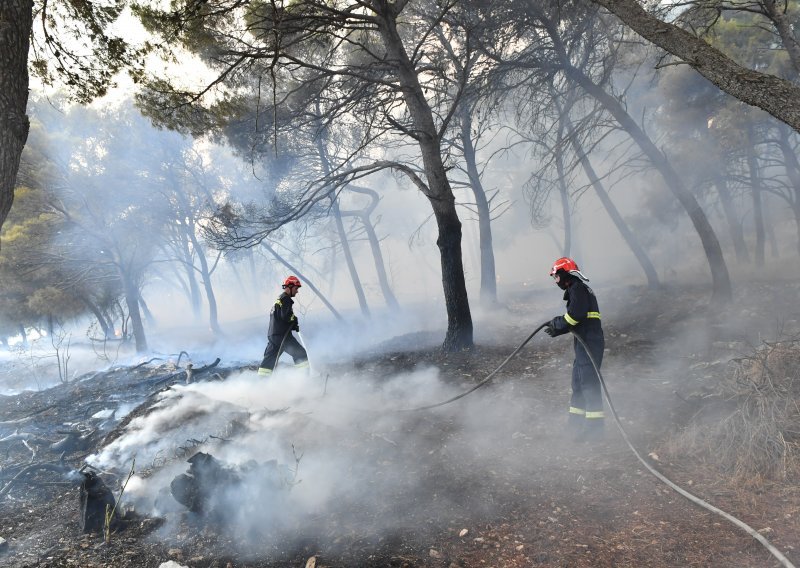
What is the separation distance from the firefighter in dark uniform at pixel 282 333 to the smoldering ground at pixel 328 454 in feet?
1.16

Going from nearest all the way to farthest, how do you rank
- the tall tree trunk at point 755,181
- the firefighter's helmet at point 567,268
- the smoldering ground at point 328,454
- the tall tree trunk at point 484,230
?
the smoldering ground at point 328,454 → the firefighter's helmet at point 567,268 → the tall tree trunk at point 755,181 → the tall tree trunk at point 484,230

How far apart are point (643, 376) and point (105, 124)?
2009 centimetres

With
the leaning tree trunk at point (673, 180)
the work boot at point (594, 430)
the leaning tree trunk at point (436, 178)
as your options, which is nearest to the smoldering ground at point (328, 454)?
the work boot at point (594, 430)

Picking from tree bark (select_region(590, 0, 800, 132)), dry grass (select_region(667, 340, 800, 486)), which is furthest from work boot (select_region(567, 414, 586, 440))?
tree bark (select_region(590, 0, 800, 132))

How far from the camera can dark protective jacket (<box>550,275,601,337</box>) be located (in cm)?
494

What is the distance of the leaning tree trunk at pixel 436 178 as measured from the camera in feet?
25.1

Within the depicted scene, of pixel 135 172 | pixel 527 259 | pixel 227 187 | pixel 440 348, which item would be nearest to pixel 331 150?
pixel 227 187

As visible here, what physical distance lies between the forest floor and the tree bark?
2.41 m

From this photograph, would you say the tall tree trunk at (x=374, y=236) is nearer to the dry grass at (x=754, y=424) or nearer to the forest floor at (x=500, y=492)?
the forest floor at (x=500, y=492)

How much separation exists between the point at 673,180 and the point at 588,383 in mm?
7152

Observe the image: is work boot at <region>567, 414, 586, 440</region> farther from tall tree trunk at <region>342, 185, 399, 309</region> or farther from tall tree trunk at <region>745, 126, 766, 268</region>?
tall tree trunk at <region>342, 185, 399, 309</region>

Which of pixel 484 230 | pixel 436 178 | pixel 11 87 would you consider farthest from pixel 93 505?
pixel 484 230

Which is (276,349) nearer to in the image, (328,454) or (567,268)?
(328,454)

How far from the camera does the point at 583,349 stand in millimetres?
5012
